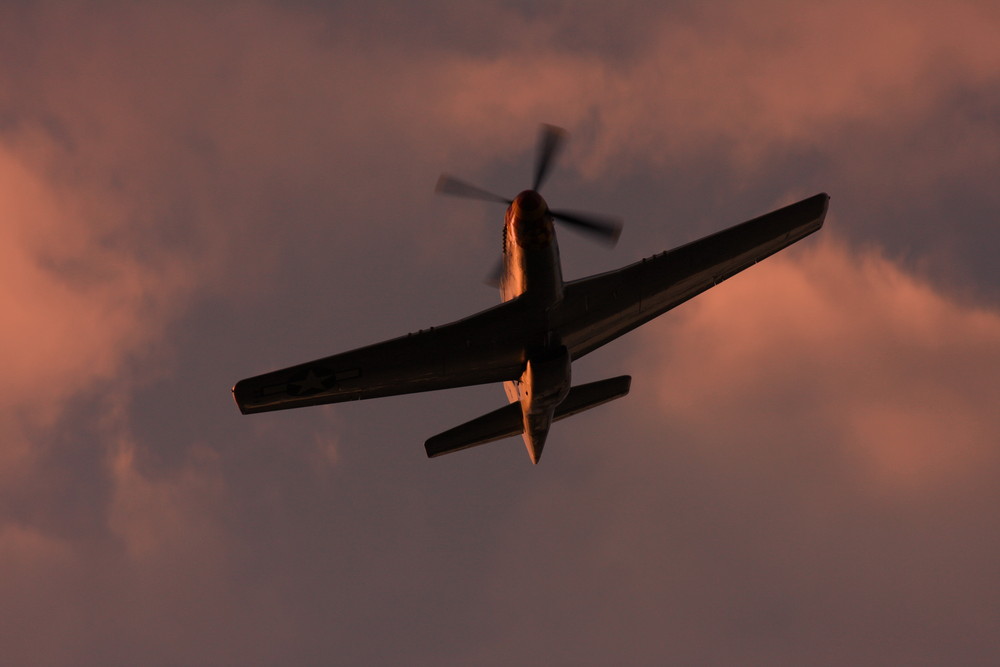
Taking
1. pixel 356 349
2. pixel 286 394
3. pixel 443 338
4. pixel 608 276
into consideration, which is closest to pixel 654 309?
pixel 608 276

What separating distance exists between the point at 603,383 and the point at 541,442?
3.08m

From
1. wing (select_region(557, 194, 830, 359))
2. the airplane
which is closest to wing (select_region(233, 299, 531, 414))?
the airplane

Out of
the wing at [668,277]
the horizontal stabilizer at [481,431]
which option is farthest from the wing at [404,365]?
the horizontal stabilizer at [481,431]

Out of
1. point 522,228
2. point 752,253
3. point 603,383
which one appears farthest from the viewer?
point 603,383

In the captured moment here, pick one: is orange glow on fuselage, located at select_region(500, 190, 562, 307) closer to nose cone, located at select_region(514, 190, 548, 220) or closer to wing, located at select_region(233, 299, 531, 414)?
nose cone, located at select_region(514, 190, 548, 220)

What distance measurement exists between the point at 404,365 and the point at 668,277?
8.07 meters

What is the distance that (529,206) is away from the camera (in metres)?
24.9

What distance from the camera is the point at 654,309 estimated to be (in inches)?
1167

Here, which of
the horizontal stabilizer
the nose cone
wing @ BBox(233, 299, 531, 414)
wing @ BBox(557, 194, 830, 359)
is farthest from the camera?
the horizontal stabilizer

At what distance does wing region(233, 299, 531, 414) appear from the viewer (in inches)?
1054

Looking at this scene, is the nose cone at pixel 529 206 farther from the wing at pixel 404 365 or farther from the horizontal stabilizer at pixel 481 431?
the horizontal stabilizer at pixel 481 431

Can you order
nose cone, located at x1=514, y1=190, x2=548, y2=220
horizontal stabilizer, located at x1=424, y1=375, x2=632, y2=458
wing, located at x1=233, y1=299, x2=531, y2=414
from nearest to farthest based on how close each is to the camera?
nose cone, located at x1=514, y1=190, x2=548, y2=220
wing, located at x1=233, y1=299, x2=531, y2=414
horizontal stabilizer, located at x1=424, y1=375, x2=632, y2=458

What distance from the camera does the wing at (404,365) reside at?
87.8ft

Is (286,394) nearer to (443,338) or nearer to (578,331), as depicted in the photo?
(443,338)
